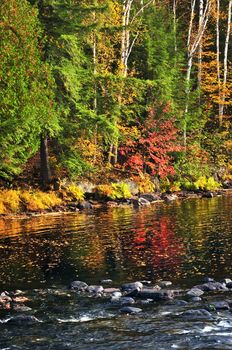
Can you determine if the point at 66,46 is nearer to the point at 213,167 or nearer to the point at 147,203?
the point at 147,203

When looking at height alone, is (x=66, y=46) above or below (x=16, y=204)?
above

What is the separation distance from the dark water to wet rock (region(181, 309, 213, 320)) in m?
0.15

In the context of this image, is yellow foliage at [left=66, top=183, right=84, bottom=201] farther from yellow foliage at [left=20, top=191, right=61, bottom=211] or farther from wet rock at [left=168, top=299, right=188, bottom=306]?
wet rock at [left=168, top=299, right=188, bottom=306]

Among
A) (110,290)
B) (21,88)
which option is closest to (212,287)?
(110,290)

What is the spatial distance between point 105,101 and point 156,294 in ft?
72.4

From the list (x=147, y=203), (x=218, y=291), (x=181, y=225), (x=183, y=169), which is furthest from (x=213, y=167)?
(x=218, y=291)

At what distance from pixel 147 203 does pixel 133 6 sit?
17947 mm

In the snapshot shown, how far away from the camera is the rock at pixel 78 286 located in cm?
1035

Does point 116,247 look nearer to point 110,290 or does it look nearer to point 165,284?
point 165,284

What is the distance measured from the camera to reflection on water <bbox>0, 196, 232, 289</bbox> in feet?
38.2

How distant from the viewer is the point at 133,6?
39.3m

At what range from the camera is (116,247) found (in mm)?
14797

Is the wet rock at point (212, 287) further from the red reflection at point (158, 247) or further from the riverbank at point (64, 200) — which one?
the riverbank at point (64, 200)

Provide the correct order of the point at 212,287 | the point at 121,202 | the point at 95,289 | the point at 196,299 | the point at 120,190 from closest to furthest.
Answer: the point at 196,299 < the point at 212,287 < the point at 95,289 < the point at 121,202 < the point at 120,190
